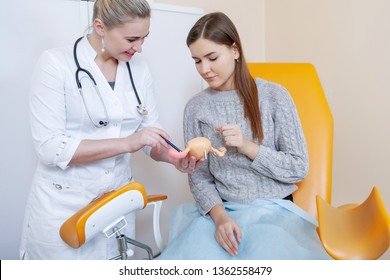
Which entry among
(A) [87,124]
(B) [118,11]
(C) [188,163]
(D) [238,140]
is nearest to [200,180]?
(C) [188,163]

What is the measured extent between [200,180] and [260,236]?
0.31 meters

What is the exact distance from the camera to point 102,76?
→ 123 cm

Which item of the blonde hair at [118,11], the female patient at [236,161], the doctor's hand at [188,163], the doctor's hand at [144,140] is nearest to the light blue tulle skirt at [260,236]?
the female patient at [236,161]

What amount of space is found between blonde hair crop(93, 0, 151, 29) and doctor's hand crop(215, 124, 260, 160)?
→ 0.41m

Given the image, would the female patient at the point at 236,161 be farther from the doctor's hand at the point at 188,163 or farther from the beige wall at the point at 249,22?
the beige wall at the point at 249,22

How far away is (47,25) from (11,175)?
1.86 feet

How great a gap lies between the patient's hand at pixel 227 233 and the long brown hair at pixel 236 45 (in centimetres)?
28

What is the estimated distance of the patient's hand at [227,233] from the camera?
108 centimetres

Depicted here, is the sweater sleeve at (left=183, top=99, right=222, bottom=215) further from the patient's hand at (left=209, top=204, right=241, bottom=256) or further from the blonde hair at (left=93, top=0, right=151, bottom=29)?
the blonde hair at (left=93, top=0, right=151, bottom=29)

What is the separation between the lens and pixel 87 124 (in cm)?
122

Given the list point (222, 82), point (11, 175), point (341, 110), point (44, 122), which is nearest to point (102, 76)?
point (44, 122)

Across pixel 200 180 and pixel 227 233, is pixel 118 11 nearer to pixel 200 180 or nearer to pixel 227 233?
pixel 200 180

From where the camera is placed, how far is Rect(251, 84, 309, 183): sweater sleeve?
1.19 metres
